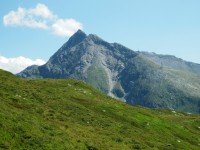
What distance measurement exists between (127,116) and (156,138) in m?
11.3

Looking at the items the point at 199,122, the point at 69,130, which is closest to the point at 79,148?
the point at 69,130

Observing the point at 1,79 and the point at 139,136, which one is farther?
the point at 1,79

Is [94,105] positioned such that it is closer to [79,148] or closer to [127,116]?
[127,116]

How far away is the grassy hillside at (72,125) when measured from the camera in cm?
4112

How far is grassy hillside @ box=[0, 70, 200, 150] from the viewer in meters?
41.1

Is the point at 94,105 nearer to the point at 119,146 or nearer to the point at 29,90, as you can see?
the point at 29,90

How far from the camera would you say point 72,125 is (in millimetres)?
53031

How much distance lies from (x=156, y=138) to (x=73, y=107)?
16842 millimetres

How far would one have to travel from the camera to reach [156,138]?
6262cm

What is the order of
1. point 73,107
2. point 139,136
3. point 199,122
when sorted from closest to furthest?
point 139,136, point 73,107, point 199,122

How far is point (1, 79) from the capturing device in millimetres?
70625

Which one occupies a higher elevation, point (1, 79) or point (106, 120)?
point (1, 79)

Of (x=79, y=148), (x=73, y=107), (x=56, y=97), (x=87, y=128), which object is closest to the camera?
(x=79, y=148)

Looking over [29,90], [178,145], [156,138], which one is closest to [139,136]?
[156,138]
